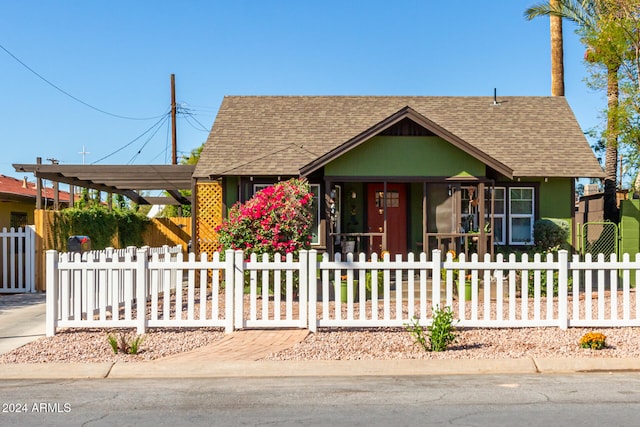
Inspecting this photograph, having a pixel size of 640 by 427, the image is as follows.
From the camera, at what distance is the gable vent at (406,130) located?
A: 1498 cm

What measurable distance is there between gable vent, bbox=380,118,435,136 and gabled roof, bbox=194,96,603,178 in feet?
1.31

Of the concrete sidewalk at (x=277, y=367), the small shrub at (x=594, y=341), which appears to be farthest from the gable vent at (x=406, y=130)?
the concrete sidewalk at (x=277, y=367)

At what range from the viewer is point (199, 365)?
7.75 meters

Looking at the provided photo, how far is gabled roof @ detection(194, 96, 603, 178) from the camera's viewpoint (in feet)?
54.7

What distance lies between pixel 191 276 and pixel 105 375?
241 centimetres

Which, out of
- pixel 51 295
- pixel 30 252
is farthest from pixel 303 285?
pixel 30 252

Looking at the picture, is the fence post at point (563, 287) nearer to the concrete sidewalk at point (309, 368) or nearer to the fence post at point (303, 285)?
the concrete sidewalk at point (309, 368)

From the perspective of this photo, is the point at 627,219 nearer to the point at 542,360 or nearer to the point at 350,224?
the point at 350,224

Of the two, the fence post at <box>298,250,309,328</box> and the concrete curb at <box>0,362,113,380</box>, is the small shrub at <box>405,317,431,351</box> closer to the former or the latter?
the fence post at <box>298,250,309,328</box>

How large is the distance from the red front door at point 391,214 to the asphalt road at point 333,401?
973cm

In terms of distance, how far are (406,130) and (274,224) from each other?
13.6ft

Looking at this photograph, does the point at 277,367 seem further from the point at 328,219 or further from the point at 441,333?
the point at 328,219

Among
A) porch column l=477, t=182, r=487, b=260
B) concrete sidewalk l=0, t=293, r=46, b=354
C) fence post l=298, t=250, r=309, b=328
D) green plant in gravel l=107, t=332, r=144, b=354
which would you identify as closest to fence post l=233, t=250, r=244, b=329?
fence post l=298, t=250, r=309, b=328

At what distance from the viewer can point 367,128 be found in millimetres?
16859
